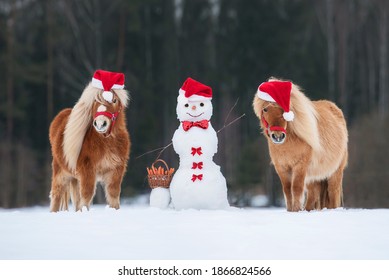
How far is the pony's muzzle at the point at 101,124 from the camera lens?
659 centimetres

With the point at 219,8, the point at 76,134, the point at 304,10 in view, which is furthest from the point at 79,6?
the point at 76,134

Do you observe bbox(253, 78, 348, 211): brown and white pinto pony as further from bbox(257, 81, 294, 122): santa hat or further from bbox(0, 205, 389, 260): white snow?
bbox(0, 205, 389, 260): white snow

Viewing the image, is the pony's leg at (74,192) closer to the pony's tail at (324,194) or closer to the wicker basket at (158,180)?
the wicker basket at (158,180)

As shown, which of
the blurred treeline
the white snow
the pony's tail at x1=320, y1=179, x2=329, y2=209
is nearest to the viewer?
the white snow

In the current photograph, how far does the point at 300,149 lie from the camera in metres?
6.68

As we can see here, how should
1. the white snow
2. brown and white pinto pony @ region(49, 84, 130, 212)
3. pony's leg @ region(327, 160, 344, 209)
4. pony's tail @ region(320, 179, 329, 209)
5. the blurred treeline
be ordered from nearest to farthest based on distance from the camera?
1. the white snow
2. brown and white pinto pony @ region(49, 84, 130, 212)
3. pony's leg @ region(327, 160, 344, 209)
4. pony's tail @ region(320, 179, 329, 209)
5. the blurred treeline

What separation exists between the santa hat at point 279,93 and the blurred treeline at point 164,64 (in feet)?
33.1

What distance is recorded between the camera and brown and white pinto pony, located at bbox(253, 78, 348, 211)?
666 cm

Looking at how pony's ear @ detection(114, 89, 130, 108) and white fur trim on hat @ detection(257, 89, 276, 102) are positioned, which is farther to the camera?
pony's ear @ detection(114, 89, 130, 108)

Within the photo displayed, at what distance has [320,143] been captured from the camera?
7137 millimetres

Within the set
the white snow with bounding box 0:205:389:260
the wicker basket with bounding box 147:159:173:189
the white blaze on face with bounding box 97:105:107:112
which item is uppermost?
the white blaze on face with bounding box 97:105:107:112

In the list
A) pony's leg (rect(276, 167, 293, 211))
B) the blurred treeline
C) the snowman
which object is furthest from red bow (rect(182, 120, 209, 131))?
the blurred treeline

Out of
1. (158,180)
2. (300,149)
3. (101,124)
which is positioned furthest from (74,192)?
(300,149)

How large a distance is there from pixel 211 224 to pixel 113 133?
1794mm
